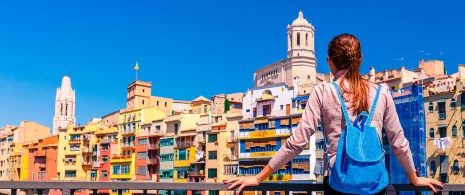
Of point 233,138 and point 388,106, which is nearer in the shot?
point 388,106

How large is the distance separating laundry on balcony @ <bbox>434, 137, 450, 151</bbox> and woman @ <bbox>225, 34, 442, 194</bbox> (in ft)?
142

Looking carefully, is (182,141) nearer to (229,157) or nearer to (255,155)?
(229,157)

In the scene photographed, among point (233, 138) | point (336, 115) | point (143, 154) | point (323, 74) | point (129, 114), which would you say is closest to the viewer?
Answer: point (336, 115)

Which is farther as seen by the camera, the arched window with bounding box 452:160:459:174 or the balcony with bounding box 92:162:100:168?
the balcony with bounding box 92:162:100:168

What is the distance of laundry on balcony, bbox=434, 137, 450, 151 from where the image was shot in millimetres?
45362

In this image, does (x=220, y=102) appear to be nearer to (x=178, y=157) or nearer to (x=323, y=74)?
(x=178, y=157)

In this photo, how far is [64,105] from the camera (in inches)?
6206

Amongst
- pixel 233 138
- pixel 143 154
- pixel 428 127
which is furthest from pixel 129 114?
pixel 428 127

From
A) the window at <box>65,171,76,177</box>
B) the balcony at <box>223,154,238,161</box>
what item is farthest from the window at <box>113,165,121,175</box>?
the balcony at <box>223,154,238,161</box>

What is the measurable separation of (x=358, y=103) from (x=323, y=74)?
10187 cm

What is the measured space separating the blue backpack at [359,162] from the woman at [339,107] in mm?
185

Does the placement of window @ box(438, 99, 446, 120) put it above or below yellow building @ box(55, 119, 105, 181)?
above

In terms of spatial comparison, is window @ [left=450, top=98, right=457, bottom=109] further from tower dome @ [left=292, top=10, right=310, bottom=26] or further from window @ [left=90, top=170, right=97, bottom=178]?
tower dome @ [left=292, top=10, right=310, bottom=26]

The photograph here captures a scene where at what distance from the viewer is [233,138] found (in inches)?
2421
